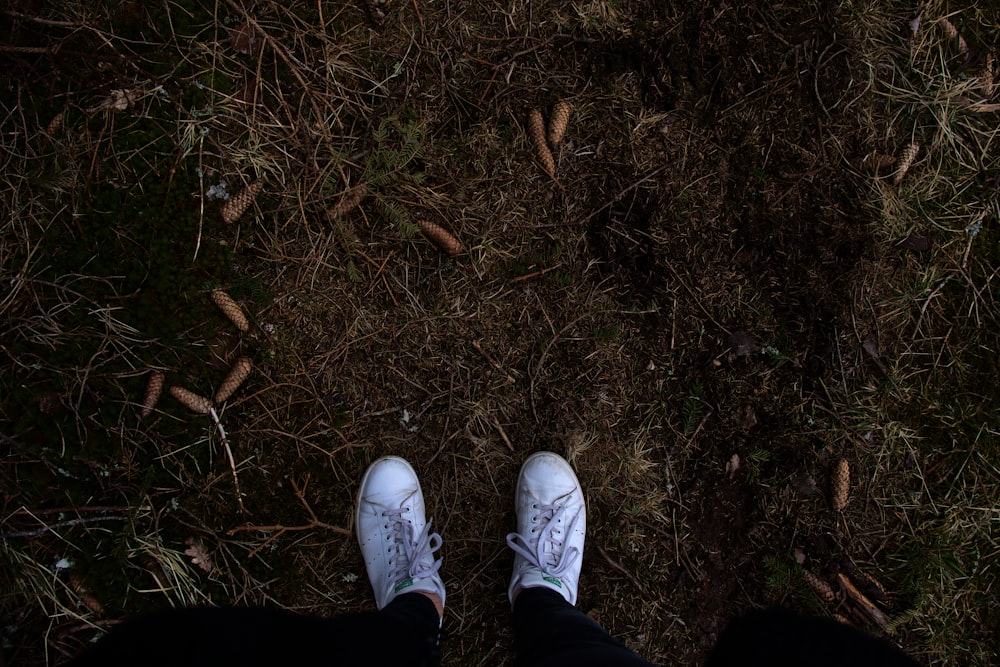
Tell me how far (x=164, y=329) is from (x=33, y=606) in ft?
4.25

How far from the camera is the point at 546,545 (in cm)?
237

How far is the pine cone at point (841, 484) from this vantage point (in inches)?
98.0

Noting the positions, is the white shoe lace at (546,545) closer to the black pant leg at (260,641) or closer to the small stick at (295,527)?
the black pant leg at (260,641)

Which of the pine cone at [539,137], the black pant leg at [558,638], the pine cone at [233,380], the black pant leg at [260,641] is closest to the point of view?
the black pant leg at [260,641]

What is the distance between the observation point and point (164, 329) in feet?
7.55

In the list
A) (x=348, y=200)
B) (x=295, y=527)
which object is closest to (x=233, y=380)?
(x=295, y=527)

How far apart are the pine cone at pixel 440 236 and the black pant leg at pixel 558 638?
154cm

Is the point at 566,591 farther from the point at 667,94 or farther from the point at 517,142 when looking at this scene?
the point at 667,94

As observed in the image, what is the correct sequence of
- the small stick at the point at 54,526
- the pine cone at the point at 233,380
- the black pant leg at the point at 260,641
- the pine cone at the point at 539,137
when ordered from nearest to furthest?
the black pant leg at the point at 260,641 < the small stick at the point at 54,526 < the pine cone at the point at 233,380 < the pine cone at the point at 539,137

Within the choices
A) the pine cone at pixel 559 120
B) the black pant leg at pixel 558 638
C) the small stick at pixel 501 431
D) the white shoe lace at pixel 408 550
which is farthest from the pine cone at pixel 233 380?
the pine cone at pixel 559 120

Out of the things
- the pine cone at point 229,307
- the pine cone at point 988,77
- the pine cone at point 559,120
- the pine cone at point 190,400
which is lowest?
the pine cone at point 190,400

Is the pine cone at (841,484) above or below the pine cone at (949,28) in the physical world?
below

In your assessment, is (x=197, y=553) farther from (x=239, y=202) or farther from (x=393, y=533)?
(x=239, y=202)

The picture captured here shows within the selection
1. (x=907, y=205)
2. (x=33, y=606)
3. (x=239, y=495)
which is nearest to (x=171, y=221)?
(x=239, y=495)
